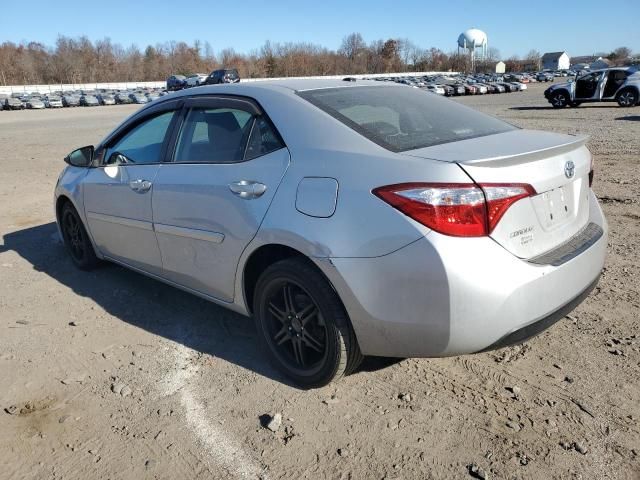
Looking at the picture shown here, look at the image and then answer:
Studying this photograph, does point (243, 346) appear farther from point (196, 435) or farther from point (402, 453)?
point (402, 453)

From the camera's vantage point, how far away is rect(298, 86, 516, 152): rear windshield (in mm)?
2820

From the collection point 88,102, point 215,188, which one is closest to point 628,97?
point 215,188

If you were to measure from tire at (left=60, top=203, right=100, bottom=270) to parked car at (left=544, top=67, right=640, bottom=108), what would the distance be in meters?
23.6

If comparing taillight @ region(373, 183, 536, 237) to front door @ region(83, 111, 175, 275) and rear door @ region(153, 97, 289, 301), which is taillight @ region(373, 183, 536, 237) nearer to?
rear door @ region(153, 97, 289, 301)

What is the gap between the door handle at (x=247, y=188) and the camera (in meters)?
2.95

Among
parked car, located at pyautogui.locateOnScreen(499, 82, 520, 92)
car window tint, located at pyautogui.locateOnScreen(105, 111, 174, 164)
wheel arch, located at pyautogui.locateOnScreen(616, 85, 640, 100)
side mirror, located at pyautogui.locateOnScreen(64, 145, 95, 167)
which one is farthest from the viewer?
parked car, located at pyautogui.locateOnScreen(499, 82, 520, 92)

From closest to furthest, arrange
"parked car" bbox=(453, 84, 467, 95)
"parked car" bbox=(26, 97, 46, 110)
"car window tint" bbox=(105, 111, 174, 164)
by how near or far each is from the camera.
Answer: "car window tint" bbox=(105, 111, 174, 164) < "parked car" bbox=(453, 84, 467, 95) < "parked car" bbox=(26, 97, 46, 110)

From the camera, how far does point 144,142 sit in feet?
13.5

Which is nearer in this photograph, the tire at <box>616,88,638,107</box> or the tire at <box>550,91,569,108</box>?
the tire at <box>616,88,638,107</box>

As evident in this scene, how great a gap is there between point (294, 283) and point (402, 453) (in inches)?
38.5

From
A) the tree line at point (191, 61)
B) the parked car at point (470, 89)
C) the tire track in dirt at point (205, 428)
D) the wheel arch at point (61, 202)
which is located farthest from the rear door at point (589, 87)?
the tree line at point (191, 61)

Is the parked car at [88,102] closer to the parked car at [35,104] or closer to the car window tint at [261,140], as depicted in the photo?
the parked car at [35,104]

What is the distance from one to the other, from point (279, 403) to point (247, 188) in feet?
3.89

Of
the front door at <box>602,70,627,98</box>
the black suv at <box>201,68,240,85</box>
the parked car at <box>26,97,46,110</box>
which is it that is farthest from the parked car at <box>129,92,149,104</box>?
the front door at <box>602,70,627,98</box>
